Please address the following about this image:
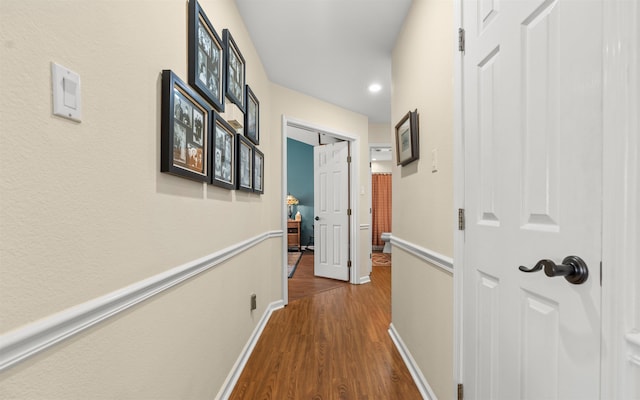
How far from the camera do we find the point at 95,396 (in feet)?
2.20

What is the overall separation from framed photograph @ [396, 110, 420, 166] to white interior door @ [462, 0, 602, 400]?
580mm

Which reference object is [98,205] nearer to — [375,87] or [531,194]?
[531,194]

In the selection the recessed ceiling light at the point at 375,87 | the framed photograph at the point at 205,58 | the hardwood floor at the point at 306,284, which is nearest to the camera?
the framed photograph at the point at 205,58

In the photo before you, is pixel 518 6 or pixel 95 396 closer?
pixel 95 396

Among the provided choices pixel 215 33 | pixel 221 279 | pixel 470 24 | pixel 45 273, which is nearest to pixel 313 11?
pixel 215 33

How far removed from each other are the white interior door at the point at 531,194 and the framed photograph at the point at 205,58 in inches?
44.7

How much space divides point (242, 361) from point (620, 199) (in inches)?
79.3

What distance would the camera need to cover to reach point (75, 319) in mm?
604

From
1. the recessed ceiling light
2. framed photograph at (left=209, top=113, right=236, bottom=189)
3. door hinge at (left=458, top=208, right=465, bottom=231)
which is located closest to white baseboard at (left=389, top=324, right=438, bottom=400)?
door hinge at (left=458, top=208, right=465, bottom=231)

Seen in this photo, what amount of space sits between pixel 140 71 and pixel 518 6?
1.17 m

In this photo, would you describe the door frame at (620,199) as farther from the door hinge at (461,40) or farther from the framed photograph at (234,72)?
the framed photograph at (234,72)

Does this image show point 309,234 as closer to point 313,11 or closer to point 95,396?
point 313,11

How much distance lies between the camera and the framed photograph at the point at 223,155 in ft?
4.47

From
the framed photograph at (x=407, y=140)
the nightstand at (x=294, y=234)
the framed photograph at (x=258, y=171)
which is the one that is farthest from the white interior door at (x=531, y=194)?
the nightstand at (x=294, y=234)
